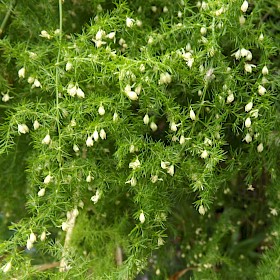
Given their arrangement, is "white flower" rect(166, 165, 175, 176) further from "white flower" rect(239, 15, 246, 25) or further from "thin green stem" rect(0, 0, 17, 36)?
"thin green stem" rect(0, 0, 17, 36)

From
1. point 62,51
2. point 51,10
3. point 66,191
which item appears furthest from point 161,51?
point 66,191

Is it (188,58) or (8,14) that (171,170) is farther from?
(8,14)

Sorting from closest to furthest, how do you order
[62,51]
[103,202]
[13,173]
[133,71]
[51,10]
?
[133,71]
[62,51]
[51,10]
[103,202]
[13,173]

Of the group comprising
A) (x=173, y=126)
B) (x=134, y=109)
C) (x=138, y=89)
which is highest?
(x=138, y=89)

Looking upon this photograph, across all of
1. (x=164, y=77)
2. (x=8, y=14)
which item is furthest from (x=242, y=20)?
(x=8, y=14)

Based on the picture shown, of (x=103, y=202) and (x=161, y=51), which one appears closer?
(x=161, y=51)

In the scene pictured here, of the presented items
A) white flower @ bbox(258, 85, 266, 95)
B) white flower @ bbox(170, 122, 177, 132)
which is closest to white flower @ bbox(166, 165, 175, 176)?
white flower @ bbox(170, 122, 177, 132)

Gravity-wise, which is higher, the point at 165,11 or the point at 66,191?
the point at 165,11

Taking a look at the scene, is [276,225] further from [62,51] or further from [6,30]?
[6,30]
